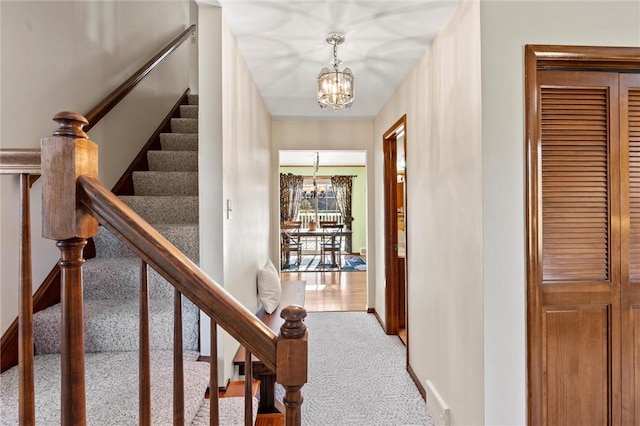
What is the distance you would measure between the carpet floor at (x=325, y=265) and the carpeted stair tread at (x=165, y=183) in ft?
16.4

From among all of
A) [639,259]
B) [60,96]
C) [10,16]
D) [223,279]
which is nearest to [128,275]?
[223,279]

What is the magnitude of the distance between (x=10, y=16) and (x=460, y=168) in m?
2.36

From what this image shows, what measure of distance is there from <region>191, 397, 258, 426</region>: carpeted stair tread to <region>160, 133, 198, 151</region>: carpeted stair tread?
229cm

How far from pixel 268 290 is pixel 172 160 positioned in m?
1.42

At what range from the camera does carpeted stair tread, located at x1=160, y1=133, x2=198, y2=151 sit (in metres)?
3.17

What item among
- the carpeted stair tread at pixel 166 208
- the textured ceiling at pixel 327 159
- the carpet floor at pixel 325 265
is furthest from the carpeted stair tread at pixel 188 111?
the carpet floor at pixel 325 265

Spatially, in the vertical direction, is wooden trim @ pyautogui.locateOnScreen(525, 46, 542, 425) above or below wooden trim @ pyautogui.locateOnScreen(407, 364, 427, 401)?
above

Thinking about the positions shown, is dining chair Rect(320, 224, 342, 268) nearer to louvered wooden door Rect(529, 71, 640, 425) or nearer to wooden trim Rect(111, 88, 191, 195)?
wooden trim Rect(111, 88, 191, 195)

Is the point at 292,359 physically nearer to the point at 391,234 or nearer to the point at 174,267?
the point at 174,267

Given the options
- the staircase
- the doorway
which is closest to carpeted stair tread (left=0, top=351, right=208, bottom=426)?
the staircase

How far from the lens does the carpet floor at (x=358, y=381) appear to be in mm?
2221

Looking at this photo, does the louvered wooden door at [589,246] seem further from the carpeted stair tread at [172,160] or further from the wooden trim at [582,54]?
the carpeted stair tread at [172,160]

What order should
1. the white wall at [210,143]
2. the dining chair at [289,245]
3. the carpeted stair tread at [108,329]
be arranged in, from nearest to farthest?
1. the carpeted stair tread at [108,329]
2. the white wall at [210,143]
3. the dining chair at [289,245]

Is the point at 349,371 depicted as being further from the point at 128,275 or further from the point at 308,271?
the point at 308,271
